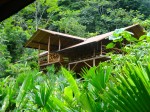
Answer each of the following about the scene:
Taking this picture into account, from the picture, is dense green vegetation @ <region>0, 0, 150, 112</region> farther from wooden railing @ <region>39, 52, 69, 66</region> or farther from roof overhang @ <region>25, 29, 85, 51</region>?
roof overhang @ <region>25, 29, 85, 51</region>

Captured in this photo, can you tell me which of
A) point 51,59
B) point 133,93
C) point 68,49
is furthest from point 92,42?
point 133,93

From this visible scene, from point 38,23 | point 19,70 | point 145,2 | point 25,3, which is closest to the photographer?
point 25,3

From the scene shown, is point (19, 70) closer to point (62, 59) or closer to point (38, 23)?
point (62, 59)

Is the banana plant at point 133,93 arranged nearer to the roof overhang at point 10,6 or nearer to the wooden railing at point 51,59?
the roof overhang at point 10,6

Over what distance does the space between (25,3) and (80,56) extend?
20.1m

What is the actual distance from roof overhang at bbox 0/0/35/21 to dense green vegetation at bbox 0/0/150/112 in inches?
29.0

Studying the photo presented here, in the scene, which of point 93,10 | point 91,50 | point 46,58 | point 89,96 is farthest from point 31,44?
point 89,96

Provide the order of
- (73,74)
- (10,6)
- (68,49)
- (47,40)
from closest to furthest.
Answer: (10,6) → (73,74) → (68,49) → (47,40)

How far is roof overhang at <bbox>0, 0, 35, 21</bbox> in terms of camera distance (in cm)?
168

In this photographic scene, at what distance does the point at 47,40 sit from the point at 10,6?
845 inches

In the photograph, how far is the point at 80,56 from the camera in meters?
21.8

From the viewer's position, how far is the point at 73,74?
882cm

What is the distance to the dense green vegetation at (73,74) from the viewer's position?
6.06 ft

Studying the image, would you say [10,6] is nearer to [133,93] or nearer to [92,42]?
[133,93]
